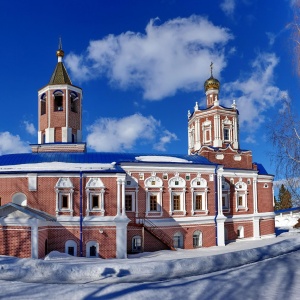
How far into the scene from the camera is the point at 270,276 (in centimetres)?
684

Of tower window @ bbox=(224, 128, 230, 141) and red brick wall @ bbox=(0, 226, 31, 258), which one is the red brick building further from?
tower window @ bbox=(224, 128, 230, 141)

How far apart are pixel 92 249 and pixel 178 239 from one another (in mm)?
5637

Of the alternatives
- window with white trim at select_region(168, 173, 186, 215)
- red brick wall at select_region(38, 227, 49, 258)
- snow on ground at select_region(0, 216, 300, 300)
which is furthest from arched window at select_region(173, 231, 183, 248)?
snow on ground at select_region(0, 216, 300, 300)

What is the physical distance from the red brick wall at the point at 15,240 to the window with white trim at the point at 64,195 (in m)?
3.16

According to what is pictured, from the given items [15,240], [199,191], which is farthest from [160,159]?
[15,240]

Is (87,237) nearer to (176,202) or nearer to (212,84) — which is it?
(176,202)

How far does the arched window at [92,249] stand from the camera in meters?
18.6

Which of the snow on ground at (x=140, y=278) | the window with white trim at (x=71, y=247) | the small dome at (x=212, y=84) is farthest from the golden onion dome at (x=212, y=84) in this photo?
the snow on ground at (x=140, y=278)

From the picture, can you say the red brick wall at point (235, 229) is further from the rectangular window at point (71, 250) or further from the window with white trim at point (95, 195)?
the rectangular window at point (71, 250)

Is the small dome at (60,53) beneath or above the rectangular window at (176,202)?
above

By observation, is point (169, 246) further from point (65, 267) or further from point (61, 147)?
point (65, 267)

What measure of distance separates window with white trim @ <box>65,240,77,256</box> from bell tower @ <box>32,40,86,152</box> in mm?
7854

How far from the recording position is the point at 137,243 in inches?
800

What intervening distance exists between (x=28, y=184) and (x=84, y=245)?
15.0 feet
